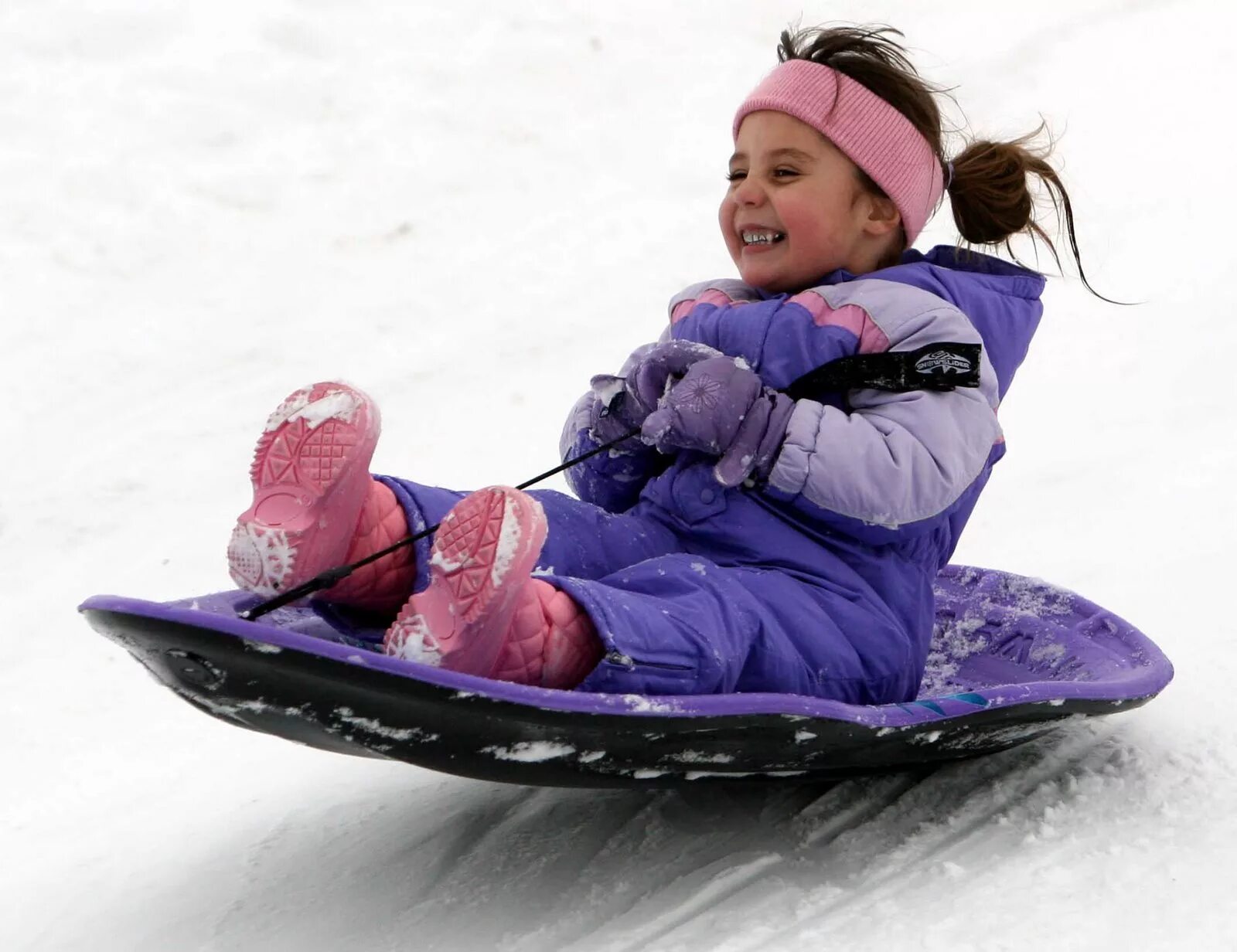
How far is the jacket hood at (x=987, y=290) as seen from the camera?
7.64 ft

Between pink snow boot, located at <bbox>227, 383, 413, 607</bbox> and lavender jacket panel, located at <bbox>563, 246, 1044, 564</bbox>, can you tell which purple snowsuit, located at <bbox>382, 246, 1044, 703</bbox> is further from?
pink snow boot, located at <bbox>227, 383, 413, 607</bbox>

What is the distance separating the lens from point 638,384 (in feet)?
7.61

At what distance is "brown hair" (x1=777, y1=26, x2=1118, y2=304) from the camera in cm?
244

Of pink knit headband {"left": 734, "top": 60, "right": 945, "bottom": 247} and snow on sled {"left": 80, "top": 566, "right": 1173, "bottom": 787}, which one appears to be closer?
snow on sled {"left": 80, "top": 566, "right": 1173, "bottom": 787}

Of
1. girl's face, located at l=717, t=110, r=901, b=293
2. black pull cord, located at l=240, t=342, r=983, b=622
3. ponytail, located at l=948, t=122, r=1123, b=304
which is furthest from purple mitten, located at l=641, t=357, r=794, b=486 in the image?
ponytail, located at l=948, t=122, r=1123, b=304

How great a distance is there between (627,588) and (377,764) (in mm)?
717

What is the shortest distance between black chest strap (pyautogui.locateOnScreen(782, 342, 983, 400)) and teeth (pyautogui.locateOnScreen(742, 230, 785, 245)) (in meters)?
0.31

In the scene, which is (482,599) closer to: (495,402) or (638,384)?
(638,384)

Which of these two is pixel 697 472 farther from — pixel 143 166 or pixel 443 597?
pixel 143 166

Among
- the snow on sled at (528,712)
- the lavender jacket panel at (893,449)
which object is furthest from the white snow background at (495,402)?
the lavender jacket panel at (893,449)

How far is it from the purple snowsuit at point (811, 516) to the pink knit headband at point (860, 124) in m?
0.14

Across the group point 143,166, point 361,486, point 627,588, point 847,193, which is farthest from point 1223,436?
point 143,166

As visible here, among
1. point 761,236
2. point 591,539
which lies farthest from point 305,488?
point 761,236

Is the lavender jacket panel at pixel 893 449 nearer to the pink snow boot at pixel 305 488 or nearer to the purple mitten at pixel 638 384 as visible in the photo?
the purple mitten at pixel 638 384
